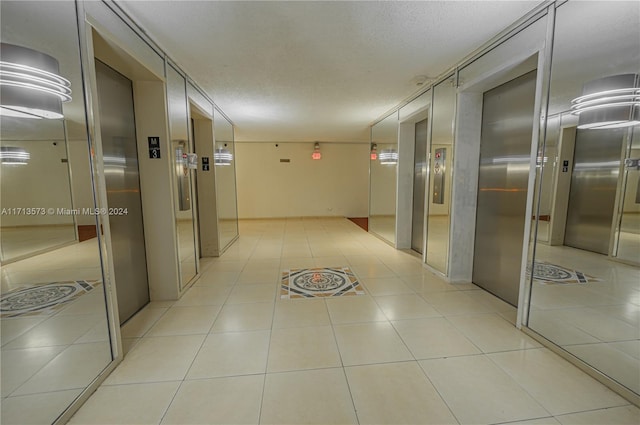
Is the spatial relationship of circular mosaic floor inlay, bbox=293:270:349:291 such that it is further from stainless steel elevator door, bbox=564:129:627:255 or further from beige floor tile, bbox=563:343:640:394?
stainless steel elevator door, bbox=564:129:627:255

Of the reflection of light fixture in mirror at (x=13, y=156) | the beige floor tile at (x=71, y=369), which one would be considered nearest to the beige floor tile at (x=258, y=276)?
the beige floor tile at (x=71, y=369)

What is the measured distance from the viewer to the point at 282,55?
3119 millimetres

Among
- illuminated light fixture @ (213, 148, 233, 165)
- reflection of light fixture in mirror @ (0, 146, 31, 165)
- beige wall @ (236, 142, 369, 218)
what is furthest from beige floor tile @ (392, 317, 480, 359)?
beige wall @ (236, 142, 369, 218)

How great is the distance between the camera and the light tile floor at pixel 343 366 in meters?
1.67

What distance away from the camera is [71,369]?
1753 millimetres

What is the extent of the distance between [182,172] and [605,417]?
14.8 feet

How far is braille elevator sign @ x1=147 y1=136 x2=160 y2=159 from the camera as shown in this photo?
120 inches

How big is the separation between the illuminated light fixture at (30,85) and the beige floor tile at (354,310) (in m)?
2.80

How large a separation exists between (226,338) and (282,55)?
318cm

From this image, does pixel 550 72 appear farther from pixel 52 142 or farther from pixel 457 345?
pixel 52 142

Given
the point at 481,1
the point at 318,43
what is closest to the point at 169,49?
the point at 318,43

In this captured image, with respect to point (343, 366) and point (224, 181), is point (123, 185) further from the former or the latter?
point (224, 181)

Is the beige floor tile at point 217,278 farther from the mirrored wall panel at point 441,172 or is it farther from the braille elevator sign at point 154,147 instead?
the mirrored wall panel at point 441,172

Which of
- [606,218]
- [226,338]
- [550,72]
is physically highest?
[550,72]
